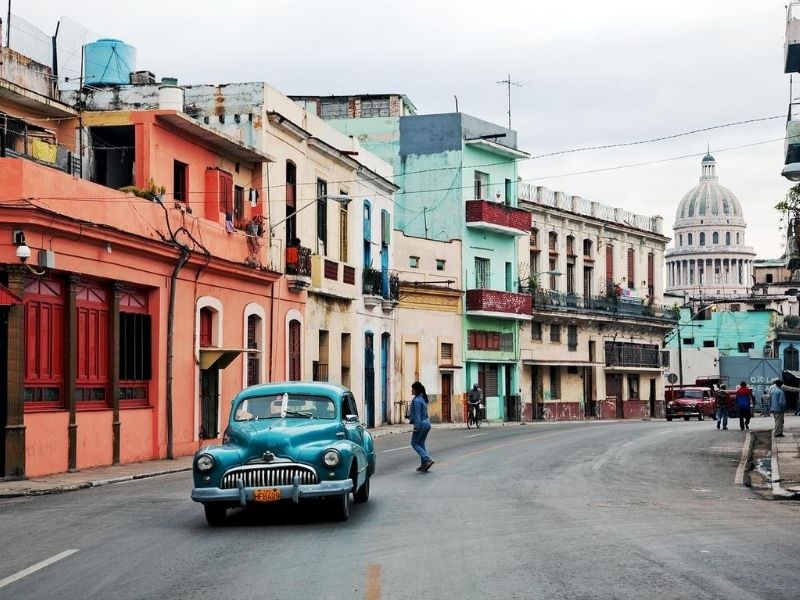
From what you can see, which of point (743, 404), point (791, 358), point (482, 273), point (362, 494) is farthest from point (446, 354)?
point (791, 358)

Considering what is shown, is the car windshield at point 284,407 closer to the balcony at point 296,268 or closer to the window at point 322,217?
the balcony at point 296,268

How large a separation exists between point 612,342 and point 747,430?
29383 mm

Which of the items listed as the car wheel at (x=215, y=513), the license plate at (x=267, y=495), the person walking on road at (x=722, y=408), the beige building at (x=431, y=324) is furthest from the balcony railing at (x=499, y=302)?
the license plate at (x=267, y=495)

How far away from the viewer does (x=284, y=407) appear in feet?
51.6

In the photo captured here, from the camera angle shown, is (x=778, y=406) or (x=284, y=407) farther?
(x=778, y=406)

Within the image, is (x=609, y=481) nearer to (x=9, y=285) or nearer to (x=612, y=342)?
(x=9, y=285)

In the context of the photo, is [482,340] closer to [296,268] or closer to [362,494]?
[296,268]

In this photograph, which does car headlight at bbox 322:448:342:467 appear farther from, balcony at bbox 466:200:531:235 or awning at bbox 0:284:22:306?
balcony at bbox 466:200:531:235

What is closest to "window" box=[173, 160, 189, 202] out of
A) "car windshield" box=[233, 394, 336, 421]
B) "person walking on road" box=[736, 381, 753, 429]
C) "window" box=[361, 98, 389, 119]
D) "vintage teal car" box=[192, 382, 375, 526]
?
"car windshield" box=[233, 394, 336, 421]

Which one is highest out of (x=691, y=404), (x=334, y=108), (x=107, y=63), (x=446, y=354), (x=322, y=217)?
(x=334, y=108)

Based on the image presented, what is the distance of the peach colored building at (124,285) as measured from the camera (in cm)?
2247

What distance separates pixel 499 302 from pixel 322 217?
19.9 meters

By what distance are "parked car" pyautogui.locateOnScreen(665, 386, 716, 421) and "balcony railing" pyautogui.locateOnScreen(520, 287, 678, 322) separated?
6.80 meters

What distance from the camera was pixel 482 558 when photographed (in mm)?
11414
